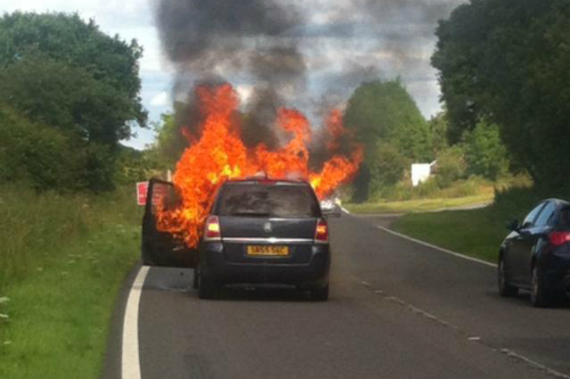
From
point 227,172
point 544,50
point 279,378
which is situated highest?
point 544,50

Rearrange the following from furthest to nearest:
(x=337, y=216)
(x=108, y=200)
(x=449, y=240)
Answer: (x=337, y=216)
(x=108, y=200)
(x=449, y=240)

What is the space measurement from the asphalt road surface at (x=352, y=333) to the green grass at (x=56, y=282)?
432 mm

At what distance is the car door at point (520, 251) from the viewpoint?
834 inches

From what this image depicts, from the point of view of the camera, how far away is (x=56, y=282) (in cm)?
2189

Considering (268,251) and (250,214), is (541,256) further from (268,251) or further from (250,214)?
(250,214)

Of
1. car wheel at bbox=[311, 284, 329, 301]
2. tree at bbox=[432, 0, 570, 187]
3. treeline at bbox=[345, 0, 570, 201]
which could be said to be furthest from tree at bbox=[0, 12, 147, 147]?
car wheel at bbox=[311, 284, 329, 301]

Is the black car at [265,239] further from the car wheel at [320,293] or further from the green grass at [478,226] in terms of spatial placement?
the green grass at [478,226]

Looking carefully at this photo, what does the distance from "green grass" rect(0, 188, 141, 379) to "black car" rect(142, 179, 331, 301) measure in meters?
1.63

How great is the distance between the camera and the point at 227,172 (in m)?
25.3

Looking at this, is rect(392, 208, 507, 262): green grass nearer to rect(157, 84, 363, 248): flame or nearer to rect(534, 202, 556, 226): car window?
rect(157, 84, 363, 248): flame

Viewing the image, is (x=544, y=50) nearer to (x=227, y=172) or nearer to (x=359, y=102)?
(x=359, y=102)

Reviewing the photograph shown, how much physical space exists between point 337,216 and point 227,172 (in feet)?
164

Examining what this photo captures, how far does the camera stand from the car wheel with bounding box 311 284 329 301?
2089 cm

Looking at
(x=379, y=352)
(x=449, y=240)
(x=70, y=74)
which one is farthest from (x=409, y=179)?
(x=379, y=352)
